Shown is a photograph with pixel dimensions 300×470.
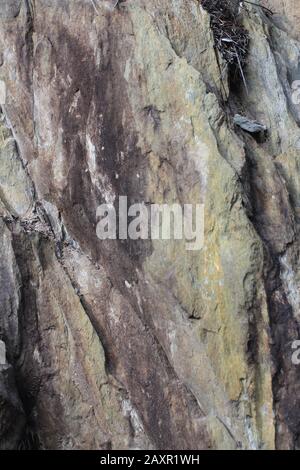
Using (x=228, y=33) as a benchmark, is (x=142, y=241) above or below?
below

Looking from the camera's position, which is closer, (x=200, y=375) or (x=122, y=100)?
(x=200, y=375)

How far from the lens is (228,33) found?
17.5 feet

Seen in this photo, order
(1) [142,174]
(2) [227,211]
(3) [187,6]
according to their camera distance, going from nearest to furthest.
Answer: (2) [227,211]
(1) [142,174]
(3) [187,6]

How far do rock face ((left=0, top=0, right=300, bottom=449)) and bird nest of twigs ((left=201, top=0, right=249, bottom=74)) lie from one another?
0.47 ft

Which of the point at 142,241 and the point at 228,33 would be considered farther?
the point at 228,33

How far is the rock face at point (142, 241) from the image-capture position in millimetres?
4355

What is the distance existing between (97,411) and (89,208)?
64.6 inches

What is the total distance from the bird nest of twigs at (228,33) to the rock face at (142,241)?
0.14 metres

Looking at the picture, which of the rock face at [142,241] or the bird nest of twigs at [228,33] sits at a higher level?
the bird nest of twigs at [228,33]

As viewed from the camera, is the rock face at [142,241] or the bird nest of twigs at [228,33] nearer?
the rock face at [142,241]

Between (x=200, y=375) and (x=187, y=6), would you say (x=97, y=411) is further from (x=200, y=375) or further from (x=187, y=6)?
(x=187, y=6)

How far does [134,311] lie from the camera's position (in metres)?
4.92

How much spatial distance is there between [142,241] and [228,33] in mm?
1997
